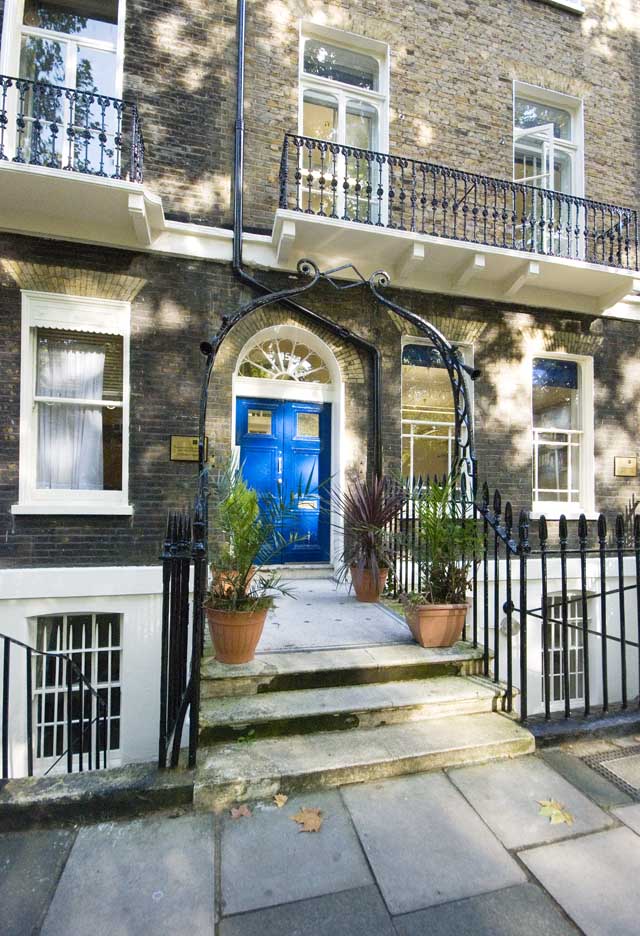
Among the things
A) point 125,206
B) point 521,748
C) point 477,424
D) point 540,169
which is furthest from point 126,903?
point 540,169

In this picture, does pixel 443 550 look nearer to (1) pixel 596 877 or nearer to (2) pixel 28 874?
(1) pixel 596 877

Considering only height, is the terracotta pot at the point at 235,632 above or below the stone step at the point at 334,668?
above

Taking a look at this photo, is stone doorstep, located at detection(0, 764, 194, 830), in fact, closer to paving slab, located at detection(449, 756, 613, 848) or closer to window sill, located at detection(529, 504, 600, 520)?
paving slab, located at detection(449, 756, 613, 848)

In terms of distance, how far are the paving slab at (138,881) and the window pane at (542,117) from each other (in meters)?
9.14

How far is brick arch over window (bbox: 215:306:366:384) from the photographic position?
18.7 ft

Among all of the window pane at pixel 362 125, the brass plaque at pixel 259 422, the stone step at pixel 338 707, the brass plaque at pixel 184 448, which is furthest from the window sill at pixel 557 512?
the window pane at pixel 362 125

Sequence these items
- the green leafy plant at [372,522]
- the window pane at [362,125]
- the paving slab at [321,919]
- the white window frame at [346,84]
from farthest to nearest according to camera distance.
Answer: the window pane at [362,125] < the white window frame at [346,84] < the green leafy plant at [372,522] < the paving slab at [321,919]

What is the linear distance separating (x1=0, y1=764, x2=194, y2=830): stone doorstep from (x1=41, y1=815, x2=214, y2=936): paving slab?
0.22ft

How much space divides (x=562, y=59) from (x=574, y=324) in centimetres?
400

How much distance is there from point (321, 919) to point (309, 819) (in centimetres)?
45

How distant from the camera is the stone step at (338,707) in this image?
262 cm

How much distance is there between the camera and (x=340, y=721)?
2.72 m

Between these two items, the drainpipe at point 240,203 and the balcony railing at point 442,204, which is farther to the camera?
the balcony railing at point 442,204

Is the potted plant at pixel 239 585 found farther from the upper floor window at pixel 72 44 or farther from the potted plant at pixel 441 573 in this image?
the upper floor window at pixel 72 44
